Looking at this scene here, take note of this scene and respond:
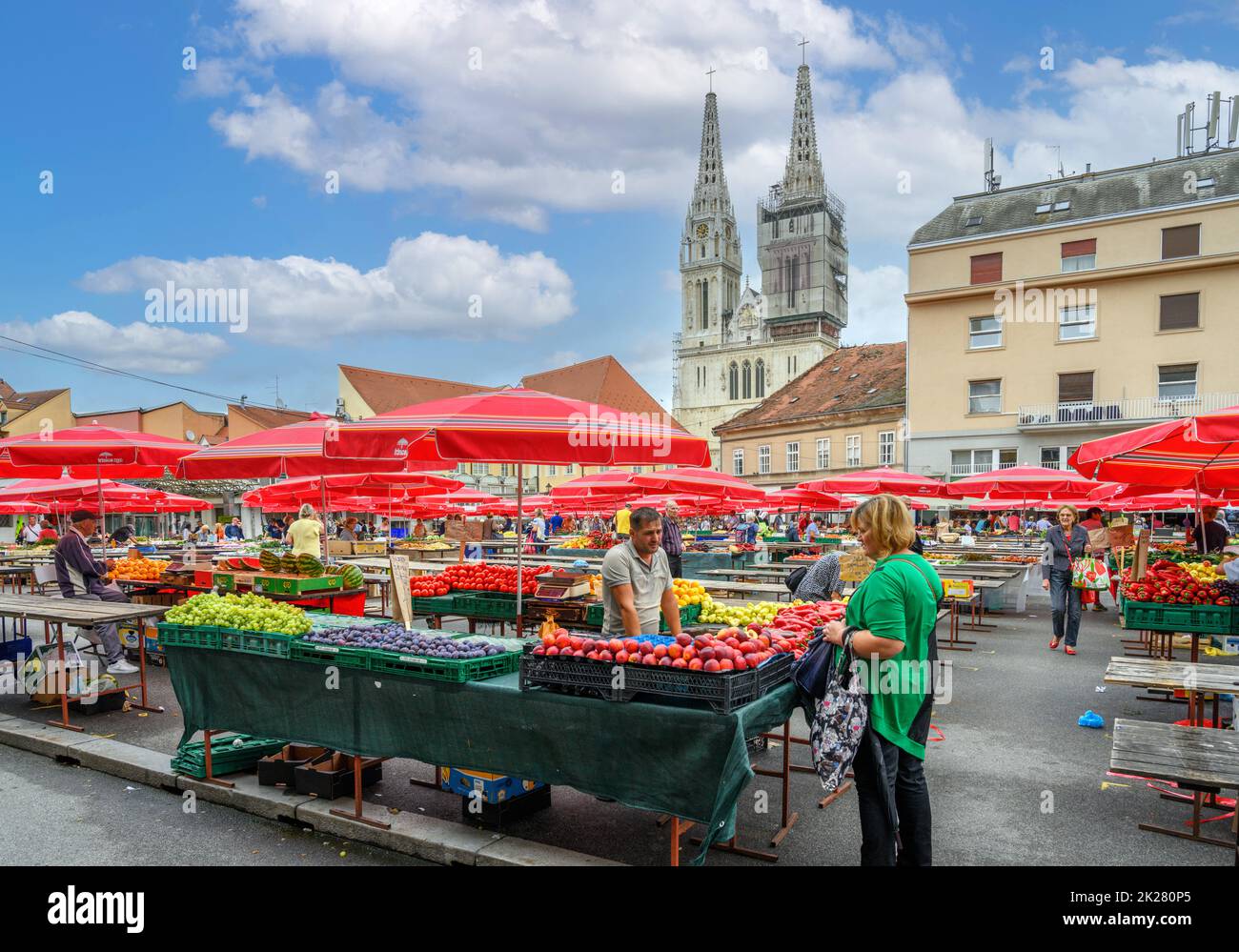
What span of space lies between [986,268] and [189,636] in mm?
38433

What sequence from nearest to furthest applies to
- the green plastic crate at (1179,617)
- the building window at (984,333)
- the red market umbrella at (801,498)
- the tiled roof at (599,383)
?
1. the green plastic crate at (1179,617)
2. the red market umbrella at (801,498)
3. the building window at (984,333)
4. the tiled roof at (599,383)

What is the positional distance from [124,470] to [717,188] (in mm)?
133040

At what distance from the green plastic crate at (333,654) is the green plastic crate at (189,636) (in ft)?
2.89

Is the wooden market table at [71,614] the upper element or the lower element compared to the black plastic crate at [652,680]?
lower

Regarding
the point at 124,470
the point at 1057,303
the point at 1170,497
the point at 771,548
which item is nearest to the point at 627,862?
the point at 124,470

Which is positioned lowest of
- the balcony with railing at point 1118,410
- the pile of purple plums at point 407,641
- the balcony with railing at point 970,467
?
the pile of purple plums at point 407,641

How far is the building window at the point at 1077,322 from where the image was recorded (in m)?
35.5

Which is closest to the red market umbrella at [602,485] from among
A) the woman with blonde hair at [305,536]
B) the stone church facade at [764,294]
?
the woman with blonde hair at [305,536]

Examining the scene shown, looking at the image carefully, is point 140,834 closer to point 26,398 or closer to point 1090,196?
point 1090,196

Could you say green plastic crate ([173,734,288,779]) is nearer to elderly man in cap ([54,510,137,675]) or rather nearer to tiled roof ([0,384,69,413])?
elderly man in cap ([54,510,137,675])

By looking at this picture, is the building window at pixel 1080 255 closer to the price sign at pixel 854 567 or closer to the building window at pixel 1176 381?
the building window at pixel 1176 381

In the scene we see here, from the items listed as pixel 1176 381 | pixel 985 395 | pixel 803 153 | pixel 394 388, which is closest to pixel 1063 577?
pixel 985 395
